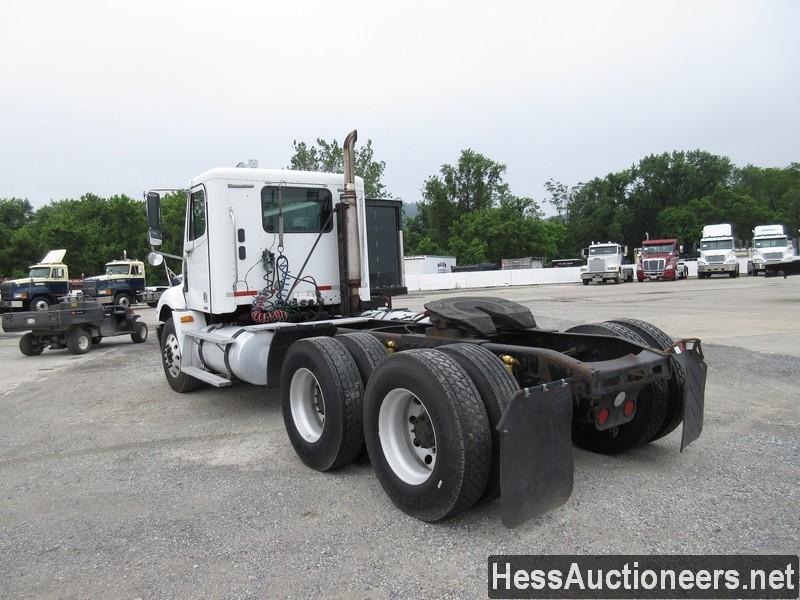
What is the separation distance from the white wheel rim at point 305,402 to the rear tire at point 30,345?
11.1m

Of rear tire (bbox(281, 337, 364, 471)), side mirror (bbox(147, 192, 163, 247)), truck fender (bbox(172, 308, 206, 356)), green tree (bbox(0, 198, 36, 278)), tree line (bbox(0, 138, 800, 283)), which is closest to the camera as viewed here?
rear tire (bbox(281, 337, 364, 471))

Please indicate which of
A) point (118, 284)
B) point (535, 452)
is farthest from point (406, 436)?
point (118, 284)

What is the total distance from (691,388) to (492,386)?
1561mm

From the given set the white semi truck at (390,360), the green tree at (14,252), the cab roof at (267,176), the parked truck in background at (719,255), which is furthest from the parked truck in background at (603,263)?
the green tree at (14,252)

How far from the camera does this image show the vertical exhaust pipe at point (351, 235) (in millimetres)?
6674

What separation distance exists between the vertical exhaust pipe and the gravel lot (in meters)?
1.72

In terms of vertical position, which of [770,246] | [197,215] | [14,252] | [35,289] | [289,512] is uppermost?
[14,252]

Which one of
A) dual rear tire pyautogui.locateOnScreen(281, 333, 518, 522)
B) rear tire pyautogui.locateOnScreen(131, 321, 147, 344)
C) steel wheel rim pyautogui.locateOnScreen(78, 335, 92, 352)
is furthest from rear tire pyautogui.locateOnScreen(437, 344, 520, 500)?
rear tire pyautogui.locateOnScreen(131, 321, 147, 344)

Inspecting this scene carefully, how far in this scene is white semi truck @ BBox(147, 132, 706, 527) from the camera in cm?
325

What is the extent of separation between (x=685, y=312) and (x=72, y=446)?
14182 millimetres

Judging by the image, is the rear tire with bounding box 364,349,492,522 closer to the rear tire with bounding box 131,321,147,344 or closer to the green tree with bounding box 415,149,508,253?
the rear tire with bounding box 131,321,147,344

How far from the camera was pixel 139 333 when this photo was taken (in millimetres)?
14602

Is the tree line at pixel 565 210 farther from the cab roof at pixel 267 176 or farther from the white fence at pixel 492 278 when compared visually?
the cab roof at pixel 267 176

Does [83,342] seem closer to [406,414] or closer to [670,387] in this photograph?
[406,414]
